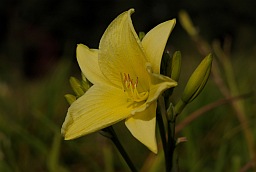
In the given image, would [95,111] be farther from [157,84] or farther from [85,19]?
[85,19]

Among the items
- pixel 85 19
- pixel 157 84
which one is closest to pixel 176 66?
pixel 157 84

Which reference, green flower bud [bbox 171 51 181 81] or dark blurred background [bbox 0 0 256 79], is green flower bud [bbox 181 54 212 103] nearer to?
green flower bud [bbox 171 51 181 81]

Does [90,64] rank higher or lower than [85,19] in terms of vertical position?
higher

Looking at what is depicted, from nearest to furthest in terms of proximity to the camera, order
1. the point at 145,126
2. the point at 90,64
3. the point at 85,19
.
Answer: the point at 145,126 → the point at 90,64 → the point at 85,19

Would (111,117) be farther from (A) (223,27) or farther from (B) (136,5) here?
(B) (136,5)

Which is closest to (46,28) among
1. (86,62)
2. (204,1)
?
(204,1)

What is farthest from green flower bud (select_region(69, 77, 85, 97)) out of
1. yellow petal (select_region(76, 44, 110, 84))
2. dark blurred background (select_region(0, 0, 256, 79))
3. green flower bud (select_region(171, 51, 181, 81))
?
dark blurred background (select_region(0, 0, 256, 79))

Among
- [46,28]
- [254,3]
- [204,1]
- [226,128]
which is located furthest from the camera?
[46,28]
